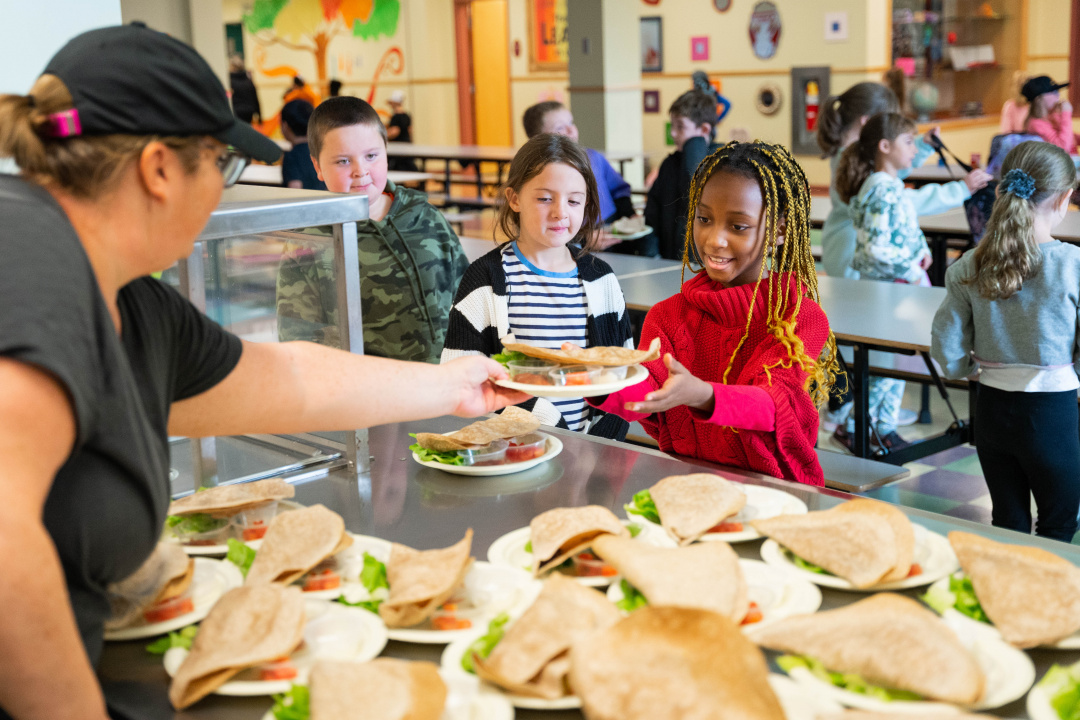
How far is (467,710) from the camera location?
1.05 meters

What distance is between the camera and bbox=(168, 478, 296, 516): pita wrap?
1.57 metres

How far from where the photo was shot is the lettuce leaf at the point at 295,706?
104cm

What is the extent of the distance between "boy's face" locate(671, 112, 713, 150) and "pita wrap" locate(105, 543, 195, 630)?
194 inches

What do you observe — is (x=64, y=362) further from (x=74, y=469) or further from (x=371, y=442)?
(x=371, y=442)

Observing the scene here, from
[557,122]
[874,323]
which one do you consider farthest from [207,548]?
[557,122]

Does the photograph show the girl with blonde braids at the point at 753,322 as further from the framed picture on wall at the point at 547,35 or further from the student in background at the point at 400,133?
the framed picture on wall at the point at 547,35

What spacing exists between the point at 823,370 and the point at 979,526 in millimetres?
724

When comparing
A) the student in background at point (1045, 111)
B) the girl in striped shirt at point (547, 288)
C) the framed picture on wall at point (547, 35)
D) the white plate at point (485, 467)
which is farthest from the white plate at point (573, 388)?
the framed picture on wall at point (547, 35)

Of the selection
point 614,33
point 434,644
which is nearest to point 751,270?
point 434,644

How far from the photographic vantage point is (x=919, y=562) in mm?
1351

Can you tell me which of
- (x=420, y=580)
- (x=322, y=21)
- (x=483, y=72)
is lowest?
(x=420, y=580)

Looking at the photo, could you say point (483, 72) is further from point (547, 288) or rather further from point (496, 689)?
point (496, 689)

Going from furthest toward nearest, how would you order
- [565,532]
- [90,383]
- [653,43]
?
[653,43], [565,532], [90,383]

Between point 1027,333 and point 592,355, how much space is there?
1.90 m
